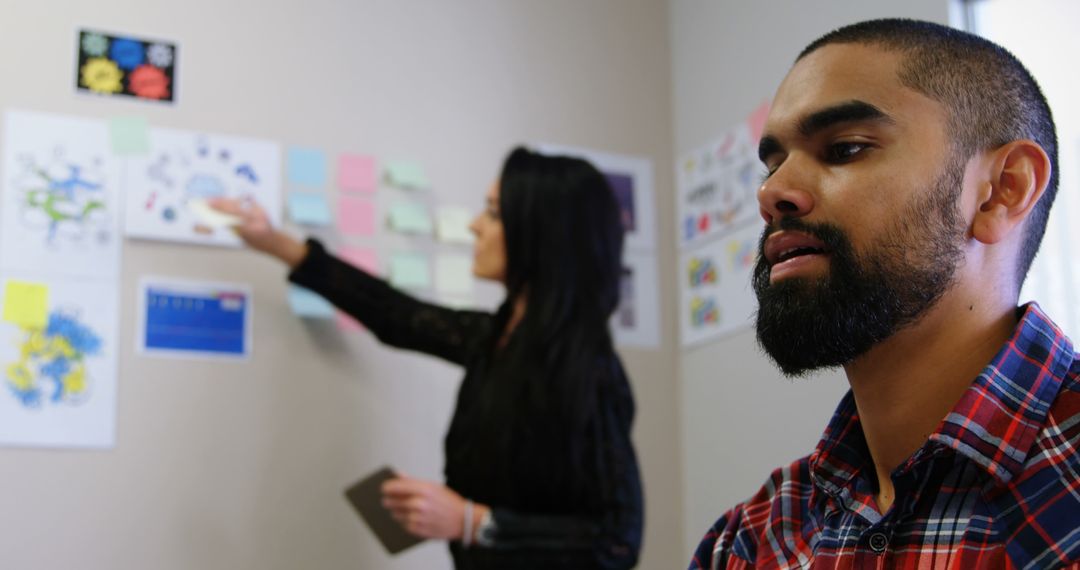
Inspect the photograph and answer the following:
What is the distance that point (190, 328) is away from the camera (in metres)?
2.19

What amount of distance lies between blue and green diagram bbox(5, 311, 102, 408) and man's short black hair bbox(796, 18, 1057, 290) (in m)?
1.49

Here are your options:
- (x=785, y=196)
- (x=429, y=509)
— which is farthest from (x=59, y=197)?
(x=785, y=196)

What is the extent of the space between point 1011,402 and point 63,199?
1746 millimetres

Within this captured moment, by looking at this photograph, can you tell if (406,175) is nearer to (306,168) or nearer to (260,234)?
(306,168)

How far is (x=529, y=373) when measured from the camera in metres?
1.98

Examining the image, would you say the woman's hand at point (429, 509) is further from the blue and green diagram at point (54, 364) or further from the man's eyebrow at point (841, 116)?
the man's eyebrow at point (841, 116)

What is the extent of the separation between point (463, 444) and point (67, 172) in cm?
88

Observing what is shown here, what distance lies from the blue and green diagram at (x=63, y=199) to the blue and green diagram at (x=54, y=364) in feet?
0.50

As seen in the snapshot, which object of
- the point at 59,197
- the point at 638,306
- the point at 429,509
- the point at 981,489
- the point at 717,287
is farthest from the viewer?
the point at 638,306

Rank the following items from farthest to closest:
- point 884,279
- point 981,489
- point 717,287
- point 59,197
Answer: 1. point 717,287
2. point 59,197
3. point 884,279
4. point 981,489

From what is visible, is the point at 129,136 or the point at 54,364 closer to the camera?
the point at 54,364

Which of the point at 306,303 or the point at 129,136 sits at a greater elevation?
the point at 129,136

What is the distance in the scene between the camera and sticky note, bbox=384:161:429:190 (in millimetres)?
2404

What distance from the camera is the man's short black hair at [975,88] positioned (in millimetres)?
1054
